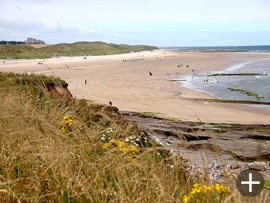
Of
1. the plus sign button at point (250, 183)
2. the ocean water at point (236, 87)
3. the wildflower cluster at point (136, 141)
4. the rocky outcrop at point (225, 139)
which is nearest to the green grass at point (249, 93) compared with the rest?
the ocean water at point (236, 87)

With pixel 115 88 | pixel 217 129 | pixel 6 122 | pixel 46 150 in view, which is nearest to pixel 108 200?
pixel 46 150

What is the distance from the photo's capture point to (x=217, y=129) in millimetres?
16328

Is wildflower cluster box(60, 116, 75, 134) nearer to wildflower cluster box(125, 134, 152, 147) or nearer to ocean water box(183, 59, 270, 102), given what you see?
wildflower cluster box(125, 134, 152, 147)

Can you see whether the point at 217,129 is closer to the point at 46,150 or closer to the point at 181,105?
the point at 181,105

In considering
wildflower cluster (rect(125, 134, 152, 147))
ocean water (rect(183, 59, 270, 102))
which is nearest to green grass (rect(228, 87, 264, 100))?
ocean water (rect(183, 59, 270, 102))

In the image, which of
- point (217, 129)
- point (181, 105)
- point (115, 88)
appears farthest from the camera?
point (115, 88)

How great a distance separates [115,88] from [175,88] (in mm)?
5113

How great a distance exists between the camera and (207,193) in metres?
2.62

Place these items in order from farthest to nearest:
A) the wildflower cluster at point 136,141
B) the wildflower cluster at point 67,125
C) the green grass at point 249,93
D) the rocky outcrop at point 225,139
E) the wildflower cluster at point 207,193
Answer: the green grass at point 249,93
the rocky outcrop at point 225,139
the wildflower cluster at point 136,141
the wildflower cluster at point 67,125
the wildflower cluster at point 207,193

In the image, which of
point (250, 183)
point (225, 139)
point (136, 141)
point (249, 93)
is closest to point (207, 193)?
point (250, 183)

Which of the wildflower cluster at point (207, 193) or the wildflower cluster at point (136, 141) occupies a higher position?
the wildflower cluster at point (207, 193)

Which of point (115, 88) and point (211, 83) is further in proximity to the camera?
point (211, 83)

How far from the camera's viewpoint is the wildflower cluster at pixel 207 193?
2566 mm

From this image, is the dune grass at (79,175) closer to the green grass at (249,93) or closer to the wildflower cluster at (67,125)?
the wildflower cluster at (67,125)
